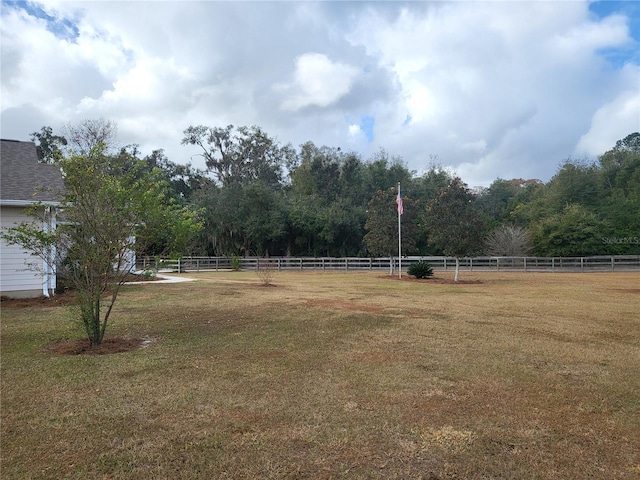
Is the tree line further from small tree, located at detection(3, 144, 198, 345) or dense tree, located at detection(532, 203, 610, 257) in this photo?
small tree, located at detection(3, 144, 198, 345)

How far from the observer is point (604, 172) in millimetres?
41969

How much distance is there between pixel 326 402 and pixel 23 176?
11573mm

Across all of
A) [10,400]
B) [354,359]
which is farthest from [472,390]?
[10,400]

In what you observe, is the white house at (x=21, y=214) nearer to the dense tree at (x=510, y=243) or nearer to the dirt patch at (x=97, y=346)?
the dirt patch at (x=97, y=346)

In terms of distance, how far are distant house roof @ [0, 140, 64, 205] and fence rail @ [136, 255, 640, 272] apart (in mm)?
14861

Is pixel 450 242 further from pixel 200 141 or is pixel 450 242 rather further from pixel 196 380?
pixel 200 141

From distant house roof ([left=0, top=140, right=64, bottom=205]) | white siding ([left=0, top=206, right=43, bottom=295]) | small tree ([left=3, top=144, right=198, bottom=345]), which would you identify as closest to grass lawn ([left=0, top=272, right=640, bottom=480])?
small tree ([left=3, top=144, right=198, bottom=345])

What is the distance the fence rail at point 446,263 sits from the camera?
94.6ft

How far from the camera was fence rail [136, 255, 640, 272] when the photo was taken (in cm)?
2883

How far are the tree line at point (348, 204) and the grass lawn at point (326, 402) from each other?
62.8 feet

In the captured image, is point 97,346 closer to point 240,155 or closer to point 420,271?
point 420,271

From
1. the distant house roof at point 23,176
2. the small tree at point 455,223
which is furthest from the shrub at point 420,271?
the distant house roof at point 23,176

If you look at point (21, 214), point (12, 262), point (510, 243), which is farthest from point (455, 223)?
point (12, 262)

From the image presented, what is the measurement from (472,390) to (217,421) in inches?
98.6
